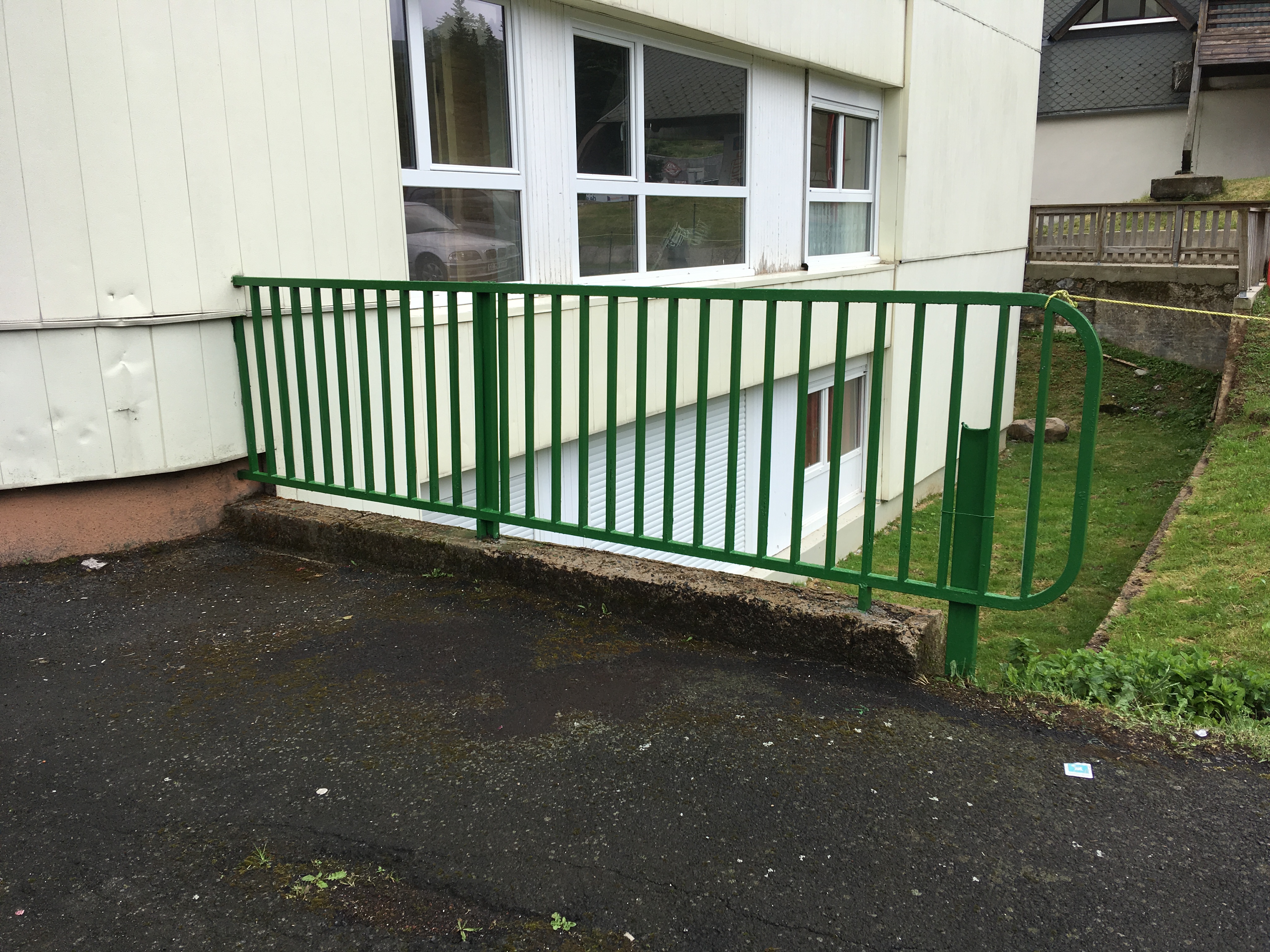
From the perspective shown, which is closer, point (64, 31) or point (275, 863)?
point (275, 863)

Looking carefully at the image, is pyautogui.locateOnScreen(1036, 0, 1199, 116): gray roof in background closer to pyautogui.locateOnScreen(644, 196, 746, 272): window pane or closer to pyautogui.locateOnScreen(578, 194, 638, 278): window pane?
pyautogui.locateOnScreen(644, 196, 746, 272): window pane

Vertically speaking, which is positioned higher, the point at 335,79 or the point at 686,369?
the point at 335,79

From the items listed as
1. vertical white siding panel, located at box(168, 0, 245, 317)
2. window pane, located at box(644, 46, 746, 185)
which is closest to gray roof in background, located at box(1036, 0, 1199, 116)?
window pane, located at box(644, 46, 746, 185)

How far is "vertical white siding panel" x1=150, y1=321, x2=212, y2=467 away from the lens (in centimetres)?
467

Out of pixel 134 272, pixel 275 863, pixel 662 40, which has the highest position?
pixel 662 40

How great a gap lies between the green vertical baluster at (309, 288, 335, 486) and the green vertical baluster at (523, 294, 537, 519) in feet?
3.32

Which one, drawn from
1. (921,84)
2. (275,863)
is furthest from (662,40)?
(275,863)

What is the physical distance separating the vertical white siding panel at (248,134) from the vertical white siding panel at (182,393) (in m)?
0.46

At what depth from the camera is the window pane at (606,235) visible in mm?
7266

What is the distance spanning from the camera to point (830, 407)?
10.2 metres

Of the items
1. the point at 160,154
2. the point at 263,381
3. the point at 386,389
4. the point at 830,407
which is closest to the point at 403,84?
the point at 160,154

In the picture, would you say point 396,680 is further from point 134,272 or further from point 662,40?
point 662,40

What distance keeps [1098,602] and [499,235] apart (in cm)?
571

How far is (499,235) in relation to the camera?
649cm
